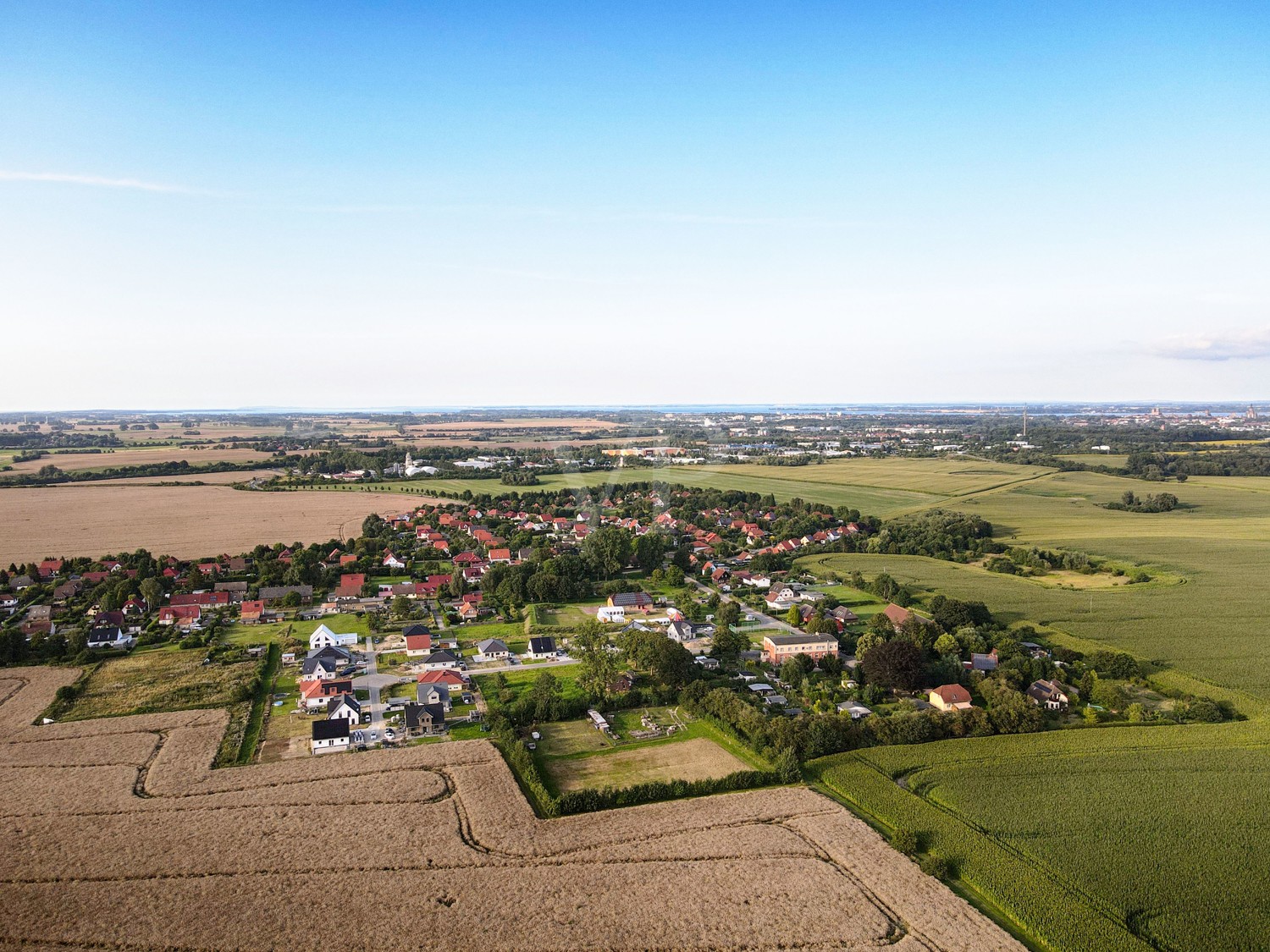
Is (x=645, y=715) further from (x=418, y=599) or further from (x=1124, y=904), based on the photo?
(x=418, y=599)

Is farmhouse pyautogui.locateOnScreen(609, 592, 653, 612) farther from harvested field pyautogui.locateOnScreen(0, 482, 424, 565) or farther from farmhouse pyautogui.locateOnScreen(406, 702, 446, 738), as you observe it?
harvested field pyautogui.locateOnScreen(0, 482, 424, 565)

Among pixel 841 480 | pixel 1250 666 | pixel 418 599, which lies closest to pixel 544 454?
pixel 841 480

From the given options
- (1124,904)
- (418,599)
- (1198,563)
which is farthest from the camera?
(1198,563)

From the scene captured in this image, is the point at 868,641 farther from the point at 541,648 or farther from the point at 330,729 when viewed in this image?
the point at 330,729

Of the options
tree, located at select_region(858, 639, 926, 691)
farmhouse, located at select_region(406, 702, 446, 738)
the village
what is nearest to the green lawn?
the village

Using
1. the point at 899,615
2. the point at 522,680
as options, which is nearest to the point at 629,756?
the point at 522,680

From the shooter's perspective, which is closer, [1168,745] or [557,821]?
[557,821]

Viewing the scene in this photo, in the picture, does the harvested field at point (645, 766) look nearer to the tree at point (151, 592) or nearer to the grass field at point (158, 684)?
the grass field at point (158, 684)
